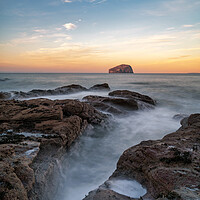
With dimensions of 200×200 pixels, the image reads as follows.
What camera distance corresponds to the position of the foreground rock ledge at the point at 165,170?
3.15 meters

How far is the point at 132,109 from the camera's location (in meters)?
13.7

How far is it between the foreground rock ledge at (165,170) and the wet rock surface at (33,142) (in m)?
1.42

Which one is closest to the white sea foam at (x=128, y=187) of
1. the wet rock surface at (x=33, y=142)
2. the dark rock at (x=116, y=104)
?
the wet rock surface at (x=33, y=142)

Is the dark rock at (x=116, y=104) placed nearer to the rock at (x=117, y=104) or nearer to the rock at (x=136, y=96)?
the rock at (x=117, y=104)

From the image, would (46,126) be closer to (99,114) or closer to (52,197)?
(52,197)

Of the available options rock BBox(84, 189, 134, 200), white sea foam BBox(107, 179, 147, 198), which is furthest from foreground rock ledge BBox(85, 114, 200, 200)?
white sea foam BBox(107, 179, 147, 198)

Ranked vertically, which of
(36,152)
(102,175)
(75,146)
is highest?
(36,152)

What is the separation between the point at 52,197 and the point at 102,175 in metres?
1.97

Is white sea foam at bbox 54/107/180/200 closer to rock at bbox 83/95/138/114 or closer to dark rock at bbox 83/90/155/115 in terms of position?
dark rock at bbox 83/90/155/115

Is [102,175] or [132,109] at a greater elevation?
[132,109]

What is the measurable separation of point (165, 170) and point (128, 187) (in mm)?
981

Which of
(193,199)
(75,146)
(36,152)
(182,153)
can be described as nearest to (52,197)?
(36,152)

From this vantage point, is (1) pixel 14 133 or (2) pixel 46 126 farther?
(2) pixel 46 126

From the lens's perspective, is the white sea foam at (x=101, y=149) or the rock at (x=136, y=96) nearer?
the white sea foam at (x=101, y=149)
